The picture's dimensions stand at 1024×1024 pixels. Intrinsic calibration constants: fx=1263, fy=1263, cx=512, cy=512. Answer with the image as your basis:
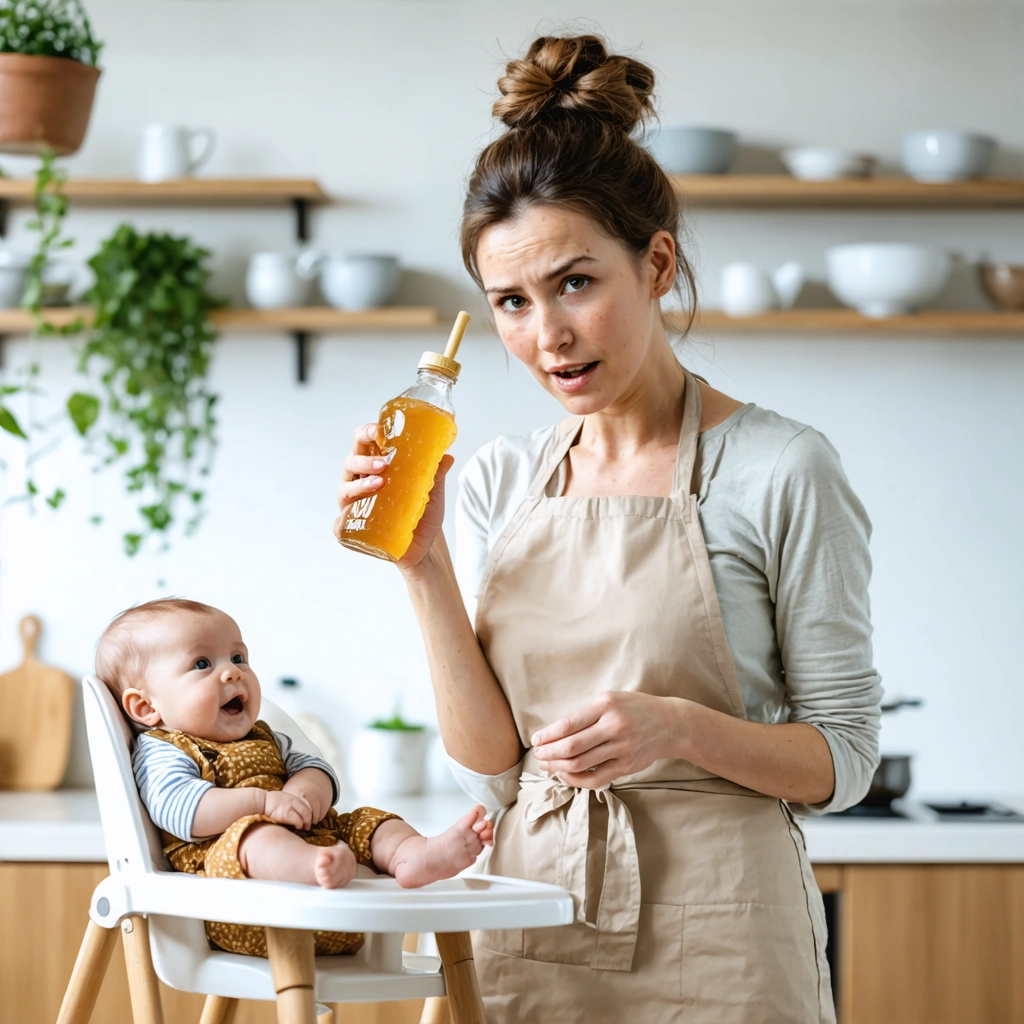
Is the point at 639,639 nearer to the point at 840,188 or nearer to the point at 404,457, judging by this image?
the point at 404,457

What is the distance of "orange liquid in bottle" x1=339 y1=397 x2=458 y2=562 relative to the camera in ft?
3.85

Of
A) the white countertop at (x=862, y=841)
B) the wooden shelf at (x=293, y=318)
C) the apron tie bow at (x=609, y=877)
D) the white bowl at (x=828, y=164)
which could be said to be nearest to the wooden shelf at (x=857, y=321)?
the white bowl at (x=828, y=164)

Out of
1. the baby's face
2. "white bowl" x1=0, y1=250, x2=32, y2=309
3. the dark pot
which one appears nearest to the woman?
the baby's face

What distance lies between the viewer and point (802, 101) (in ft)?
9.83

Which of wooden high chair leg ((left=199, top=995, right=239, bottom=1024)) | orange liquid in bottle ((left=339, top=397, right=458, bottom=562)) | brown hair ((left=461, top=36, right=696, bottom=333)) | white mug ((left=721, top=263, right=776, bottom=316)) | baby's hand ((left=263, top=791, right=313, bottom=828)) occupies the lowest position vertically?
wooden high chair leg ((left=199, top=995, right=239, bottom=1024))

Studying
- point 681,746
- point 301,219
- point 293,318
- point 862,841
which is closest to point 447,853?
point 681,746

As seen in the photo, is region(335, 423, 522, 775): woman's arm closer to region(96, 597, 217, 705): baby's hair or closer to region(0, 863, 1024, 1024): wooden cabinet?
region(96, 597, 217, 705): baby's hair

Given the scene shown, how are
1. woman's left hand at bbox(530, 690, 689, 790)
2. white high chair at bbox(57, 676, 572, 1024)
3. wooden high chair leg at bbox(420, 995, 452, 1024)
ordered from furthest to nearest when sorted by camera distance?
wooden high chair leg at bbox(420, 995, 452, 1024), woman's left hand at bbox(530, 690, 689, 790), white high chair at bbox(57, 676, 572, 1024)

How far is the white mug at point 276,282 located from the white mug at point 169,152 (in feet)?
0.87

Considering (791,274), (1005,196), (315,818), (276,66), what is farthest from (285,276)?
(315,818)

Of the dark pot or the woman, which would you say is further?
the dark pot

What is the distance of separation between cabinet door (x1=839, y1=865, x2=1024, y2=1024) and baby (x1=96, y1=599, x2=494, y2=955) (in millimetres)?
1531

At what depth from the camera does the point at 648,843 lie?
1246 mm

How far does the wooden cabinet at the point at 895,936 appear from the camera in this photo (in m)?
2.48
